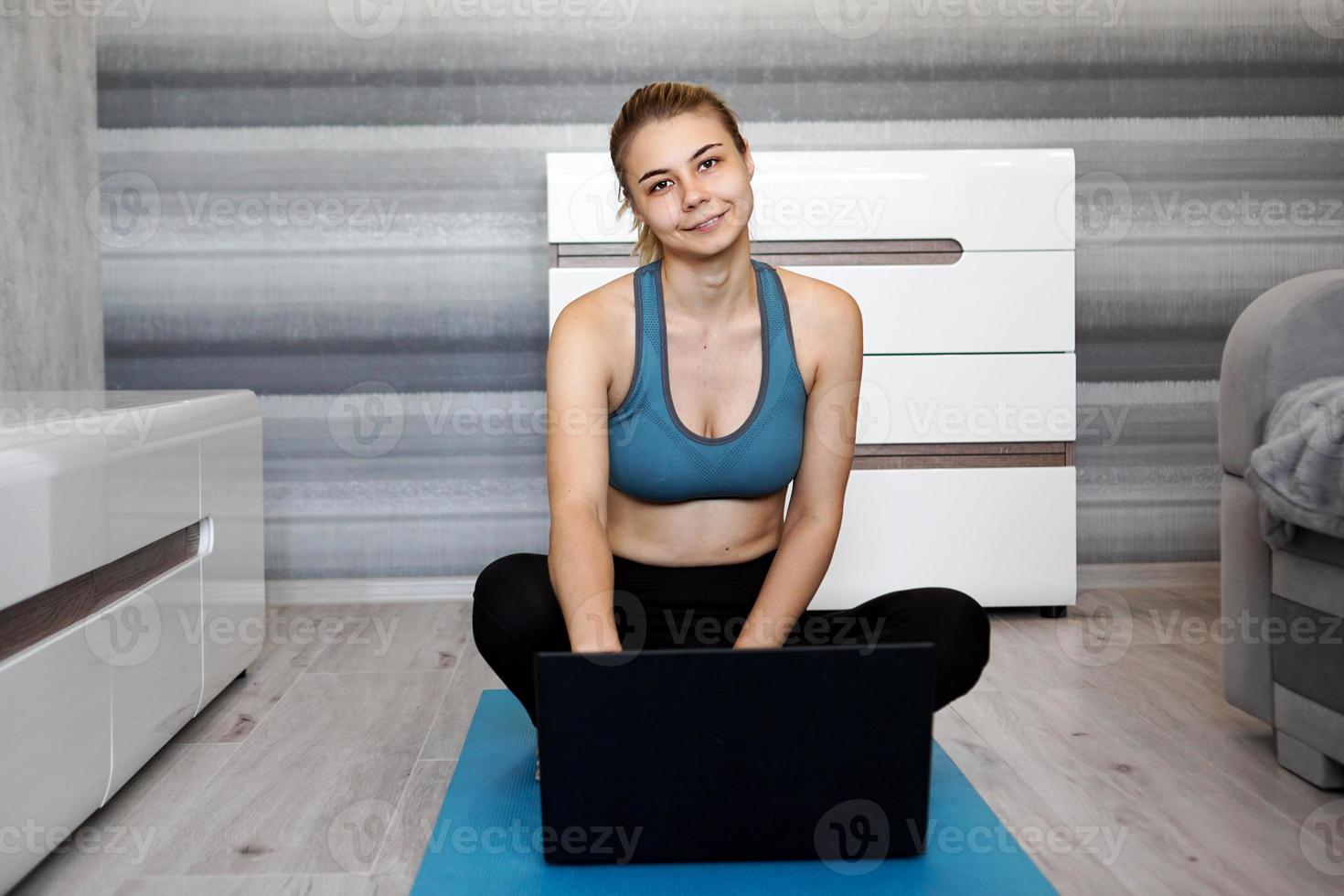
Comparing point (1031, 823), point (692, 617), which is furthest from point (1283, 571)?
point (692, 617)

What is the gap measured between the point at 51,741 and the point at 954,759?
49.9 inches

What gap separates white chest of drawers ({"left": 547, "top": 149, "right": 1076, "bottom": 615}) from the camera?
2586mm

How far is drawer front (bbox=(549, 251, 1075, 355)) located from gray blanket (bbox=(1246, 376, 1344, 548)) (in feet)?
3.34

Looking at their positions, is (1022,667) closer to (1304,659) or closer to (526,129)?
(1304,659)

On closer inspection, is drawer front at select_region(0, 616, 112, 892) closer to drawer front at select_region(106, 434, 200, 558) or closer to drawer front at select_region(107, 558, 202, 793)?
drawer front at select_region(107, 558, 202, 793)

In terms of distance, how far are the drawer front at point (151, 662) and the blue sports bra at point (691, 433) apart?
739mm

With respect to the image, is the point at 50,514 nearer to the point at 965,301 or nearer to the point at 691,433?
the point at 691,433

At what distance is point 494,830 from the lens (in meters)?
1.43

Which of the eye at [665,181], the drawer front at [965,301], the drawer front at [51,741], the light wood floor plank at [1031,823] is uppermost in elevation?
the eye at [665,181]

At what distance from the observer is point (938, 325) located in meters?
2.61

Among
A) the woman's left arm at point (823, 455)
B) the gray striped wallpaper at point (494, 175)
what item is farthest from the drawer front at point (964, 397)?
the woman's left arm at point (823, 455)

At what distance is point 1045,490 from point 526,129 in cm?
162

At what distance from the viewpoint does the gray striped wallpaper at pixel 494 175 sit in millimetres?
2906

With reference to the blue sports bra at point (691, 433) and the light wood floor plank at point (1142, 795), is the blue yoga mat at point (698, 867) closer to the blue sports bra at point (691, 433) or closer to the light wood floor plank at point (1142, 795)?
the light wood floor plank at point (1142, 795)
